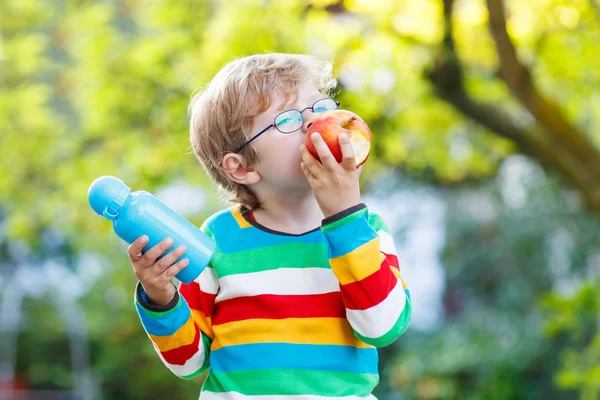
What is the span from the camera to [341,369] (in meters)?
1.27

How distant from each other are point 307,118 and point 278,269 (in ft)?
0.88

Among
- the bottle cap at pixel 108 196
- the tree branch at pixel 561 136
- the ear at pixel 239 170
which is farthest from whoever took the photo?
the tree branch at pixel 561 136

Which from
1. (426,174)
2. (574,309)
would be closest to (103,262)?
(426,174)

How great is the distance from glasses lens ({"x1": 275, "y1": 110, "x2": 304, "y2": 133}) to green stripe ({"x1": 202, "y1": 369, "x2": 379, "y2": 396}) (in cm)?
42

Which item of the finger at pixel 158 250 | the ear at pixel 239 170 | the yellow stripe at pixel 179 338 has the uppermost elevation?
the finger at pixel 158 250

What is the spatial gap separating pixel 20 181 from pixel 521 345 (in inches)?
164

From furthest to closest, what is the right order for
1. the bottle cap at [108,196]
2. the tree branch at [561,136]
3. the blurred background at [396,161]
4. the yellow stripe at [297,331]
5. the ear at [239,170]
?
the blurred background at [396,161] < the tree branch at [561,136] < the ear at [239,170] < the yellow stripe at [297,331] < the bottle cap at [108,196]

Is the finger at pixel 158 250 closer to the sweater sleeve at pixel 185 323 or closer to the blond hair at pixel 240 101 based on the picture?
the sweater sleeve at pixel 185 323

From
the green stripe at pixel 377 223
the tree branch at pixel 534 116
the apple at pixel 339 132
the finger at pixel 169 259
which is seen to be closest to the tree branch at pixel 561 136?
the tree branch at pixel 534 116

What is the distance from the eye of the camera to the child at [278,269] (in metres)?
1.19

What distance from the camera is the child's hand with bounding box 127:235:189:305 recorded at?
1173mm

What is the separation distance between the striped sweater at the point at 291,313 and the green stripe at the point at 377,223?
26 millimetres

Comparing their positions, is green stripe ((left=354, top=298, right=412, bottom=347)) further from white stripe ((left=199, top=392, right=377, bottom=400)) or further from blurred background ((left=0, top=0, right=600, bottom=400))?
blurred background ((left=0, top=0, right=600, bottom=400))

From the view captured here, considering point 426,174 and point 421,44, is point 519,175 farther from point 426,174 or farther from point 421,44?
point 421,44
